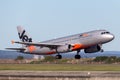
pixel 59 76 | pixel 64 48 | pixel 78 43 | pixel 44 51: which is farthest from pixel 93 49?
pixel 59 76

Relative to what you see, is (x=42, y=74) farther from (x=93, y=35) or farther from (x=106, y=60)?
(x=106, y=60)

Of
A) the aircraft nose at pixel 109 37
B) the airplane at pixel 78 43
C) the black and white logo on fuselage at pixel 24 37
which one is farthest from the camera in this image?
the black and white logo on fuselage at pixel 24 37

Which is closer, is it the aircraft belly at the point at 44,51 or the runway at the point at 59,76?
the runway at the point at 59,76

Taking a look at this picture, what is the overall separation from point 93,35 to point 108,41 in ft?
8.97

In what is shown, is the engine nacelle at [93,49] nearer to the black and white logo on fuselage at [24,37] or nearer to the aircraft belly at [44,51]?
the aircraft belly at [44,51]

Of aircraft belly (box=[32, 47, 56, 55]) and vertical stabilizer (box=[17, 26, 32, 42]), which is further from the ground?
vertical stabilizer (box=[17, 26, 32, 42])

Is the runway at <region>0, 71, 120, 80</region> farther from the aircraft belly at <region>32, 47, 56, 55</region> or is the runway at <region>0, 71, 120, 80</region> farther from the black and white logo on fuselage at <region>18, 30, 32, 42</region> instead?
the black and white logo on fuselage at <region>18, 30, 32, 42</region>

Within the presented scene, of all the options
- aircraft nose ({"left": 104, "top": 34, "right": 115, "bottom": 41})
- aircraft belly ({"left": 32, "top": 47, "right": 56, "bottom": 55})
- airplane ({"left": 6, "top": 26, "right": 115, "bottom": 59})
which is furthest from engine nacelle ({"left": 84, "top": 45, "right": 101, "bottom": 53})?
aircraft belly ({"left": 32, "top": 47, "right": 56, "bottom": 55})

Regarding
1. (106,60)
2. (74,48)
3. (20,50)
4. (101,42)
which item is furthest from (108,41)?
(20,50)

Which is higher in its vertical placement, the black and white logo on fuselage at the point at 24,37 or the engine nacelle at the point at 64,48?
the black and white logo on fuselage at the point at 24,37

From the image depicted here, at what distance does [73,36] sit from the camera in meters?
86.2

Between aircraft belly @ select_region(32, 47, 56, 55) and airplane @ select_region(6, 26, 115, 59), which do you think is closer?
airplane @ select_region(6, 26, 115, 59)

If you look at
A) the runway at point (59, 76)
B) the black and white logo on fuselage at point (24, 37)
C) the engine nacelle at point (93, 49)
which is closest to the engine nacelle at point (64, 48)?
the engine nacelle at point (93, 49)

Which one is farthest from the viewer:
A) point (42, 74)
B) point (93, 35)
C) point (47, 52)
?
point (47, 52)
